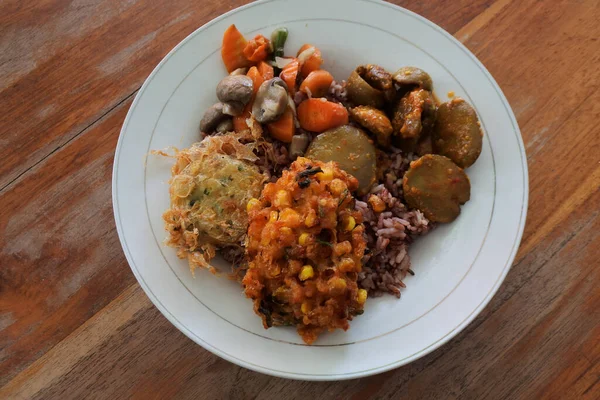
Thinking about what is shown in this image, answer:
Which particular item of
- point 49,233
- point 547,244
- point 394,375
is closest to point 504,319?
point 547,244

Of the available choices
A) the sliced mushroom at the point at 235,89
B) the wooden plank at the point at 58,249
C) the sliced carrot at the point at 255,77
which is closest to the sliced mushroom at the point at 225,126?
the sliced mushroom at the point at 235,89

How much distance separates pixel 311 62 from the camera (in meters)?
2.82

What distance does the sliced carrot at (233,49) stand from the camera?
2.73 m

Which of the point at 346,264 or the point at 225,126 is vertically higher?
the point at 225,126

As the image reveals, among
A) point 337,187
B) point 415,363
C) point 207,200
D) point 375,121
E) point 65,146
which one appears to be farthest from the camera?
point 65,146

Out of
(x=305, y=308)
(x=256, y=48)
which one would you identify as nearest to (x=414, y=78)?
(x=256, y=48)

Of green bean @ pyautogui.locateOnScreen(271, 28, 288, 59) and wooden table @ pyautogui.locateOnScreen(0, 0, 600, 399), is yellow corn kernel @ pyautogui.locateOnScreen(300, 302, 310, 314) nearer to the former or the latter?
wooden table @ pyautogui.locateOnScreen(0, 0, 600, 399)

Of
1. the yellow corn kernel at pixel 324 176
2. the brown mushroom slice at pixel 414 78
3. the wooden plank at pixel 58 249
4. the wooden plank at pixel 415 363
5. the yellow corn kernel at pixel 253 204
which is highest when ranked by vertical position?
the brown mushroom slice at pixel 414 78

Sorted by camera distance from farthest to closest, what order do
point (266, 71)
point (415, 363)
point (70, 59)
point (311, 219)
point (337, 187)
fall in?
point (70, 59) < point (415, 363) < point (266, 71) < point (337, 187) < point (311, 219)

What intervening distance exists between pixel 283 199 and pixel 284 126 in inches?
27.2

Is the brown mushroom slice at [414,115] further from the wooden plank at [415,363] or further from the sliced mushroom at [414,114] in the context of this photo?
the wooden plank at [415,363]

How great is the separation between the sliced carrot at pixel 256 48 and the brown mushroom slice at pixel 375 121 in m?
0.65

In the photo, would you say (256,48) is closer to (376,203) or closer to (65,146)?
(376,203)

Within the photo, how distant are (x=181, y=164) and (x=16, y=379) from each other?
1769 mm
